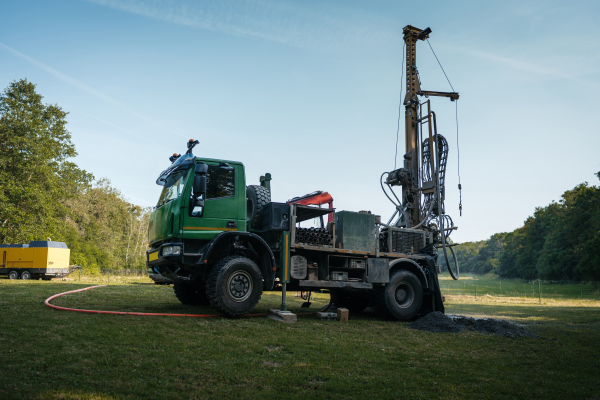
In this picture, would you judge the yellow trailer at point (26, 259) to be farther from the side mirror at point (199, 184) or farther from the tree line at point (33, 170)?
the side mirror at point (199, 184)

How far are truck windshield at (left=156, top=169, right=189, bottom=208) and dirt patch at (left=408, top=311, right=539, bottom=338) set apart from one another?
6147mm

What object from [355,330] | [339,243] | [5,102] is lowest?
[355,330]

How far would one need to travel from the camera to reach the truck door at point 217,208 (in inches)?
346

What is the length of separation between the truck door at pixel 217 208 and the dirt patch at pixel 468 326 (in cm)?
484

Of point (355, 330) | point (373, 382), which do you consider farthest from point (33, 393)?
point (355, 330)

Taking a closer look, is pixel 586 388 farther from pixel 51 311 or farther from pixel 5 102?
pixel 5 102

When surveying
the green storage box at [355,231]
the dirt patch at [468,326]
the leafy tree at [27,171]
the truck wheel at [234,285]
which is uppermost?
the leafy tree at [27,171]

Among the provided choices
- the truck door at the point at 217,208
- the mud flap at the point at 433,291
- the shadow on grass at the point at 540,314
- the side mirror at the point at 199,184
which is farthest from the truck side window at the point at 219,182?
the shadow on grass at the point at 540,314

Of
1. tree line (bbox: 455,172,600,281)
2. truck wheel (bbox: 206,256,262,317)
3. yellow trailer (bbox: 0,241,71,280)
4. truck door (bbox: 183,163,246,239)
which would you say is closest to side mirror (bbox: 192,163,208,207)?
truck door (bbox: 183,163,246,239)

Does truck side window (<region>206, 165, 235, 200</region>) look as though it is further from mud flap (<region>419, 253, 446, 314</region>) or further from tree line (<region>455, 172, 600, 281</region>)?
tree line (<region>455, 172, 600, 281</region>)

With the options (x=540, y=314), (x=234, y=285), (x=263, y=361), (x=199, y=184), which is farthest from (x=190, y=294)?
(x=540, y=314)

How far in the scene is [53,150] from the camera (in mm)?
36094

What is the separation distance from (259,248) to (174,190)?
225 centimetres

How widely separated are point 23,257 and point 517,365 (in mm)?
32936
